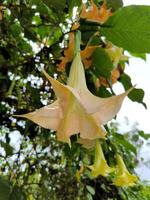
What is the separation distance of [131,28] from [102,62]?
0.13m

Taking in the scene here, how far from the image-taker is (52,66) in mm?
1249

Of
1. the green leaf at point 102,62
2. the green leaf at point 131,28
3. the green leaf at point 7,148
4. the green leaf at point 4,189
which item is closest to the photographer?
the green leaf at point 131,28

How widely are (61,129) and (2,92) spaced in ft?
3.83

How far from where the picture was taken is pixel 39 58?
1338mm

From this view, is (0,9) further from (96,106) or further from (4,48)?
(96,106)

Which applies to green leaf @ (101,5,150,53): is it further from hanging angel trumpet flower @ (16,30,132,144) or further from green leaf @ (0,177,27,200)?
green leaf @ (0,177,27,200)

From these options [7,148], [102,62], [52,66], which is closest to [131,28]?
[102,62]

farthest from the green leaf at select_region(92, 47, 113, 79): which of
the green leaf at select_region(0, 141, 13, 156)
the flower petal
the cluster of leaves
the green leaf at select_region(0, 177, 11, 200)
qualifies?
the green leaf at select_region(0, 141, 13, 156)

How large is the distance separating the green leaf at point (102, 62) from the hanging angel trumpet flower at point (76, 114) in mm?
231

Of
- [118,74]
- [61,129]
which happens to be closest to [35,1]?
[118,74]

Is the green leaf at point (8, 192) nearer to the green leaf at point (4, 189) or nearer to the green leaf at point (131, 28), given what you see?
the green leaf at point (4, 189)

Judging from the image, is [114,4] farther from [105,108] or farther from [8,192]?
[8,192]

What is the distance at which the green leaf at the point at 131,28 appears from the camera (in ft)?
2.43

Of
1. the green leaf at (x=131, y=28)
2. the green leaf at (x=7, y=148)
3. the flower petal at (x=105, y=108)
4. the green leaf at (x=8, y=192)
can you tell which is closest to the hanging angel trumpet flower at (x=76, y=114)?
the flower petal at (x=105, y=108)
